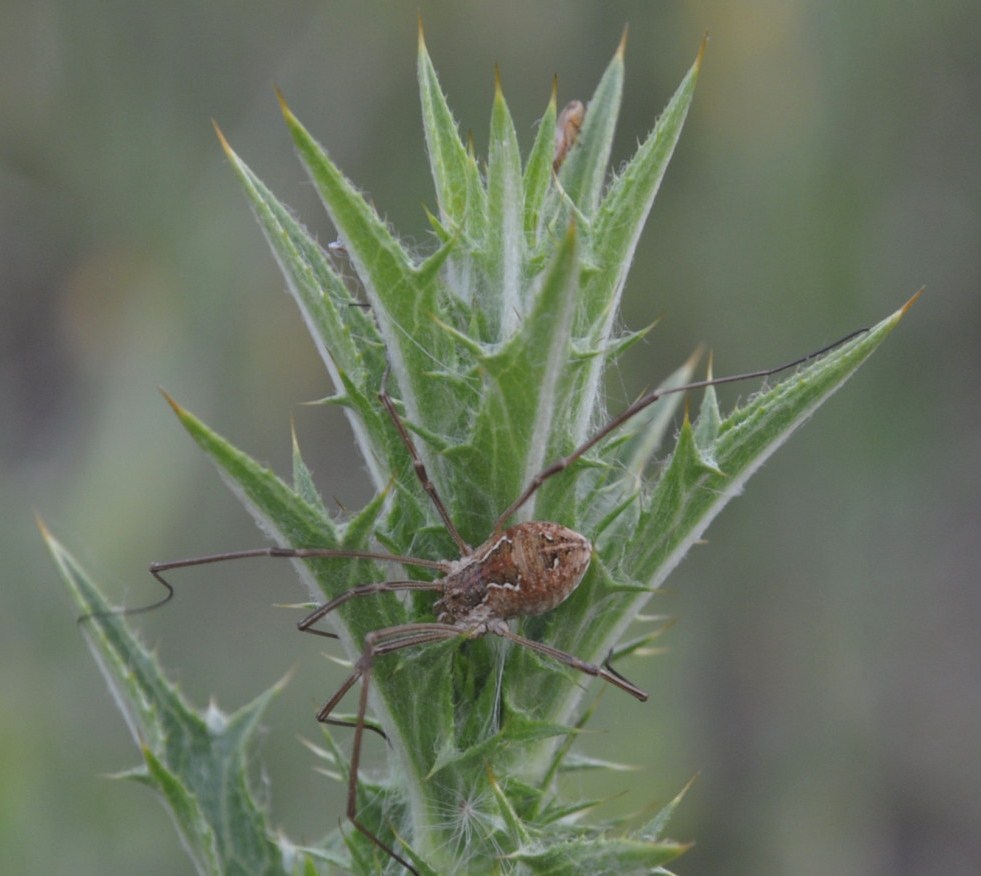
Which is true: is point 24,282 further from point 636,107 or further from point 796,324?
point 796,324

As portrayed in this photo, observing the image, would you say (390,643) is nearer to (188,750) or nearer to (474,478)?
(474,478)

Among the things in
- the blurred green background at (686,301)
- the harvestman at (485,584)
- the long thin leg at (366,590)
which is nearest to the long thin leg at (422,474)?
the harvestman at (485,584)

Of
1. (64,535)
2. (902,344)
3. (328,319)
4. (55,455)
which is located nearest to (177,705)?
(328,319)

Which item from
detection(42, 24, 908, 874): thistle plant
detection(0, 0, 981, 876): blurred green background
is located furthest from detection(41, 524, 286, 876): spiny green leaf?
detection(0, 0, 981, 876): blurred green background

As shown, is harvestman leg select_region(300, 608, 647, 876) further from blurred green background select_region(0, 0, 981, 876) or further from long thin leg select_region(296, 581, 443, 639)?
blurred green background select_region(0, 0, 981, 876)

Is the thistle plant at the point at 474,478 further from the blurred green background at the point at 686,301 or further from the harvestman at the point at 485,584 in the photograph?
the blurred green background at the point at 686,301

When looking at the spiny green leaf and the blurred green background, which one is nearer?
the spiny green leaf
